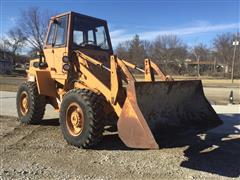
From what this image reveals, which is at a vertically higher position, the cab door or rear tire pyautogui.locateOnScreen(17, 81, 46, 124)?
the cab door

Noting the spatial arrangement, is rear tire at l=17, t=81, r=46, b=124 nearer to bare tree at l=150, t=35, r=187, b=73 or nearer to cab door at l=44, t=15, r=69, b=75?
cab door at l=44, t=15, r=69, b=75

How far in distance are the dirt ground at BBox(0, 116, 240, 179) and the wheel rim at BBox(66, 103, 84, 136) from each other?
338 mm

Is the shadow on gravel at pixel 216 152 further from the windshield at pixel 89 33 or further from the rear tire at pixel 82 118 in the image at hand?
the windshield at pixel 89 33

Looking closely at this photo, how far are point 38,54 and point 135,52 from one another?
66.1m

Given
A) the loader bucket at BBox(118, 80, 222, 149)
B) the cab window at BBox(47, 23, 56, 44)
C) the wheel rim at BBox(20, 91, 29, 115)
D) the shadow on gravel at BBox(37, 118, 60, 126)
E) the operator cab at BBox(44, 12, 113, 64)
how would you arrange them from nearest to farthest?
the loader bucket at BBox(118, 80, 222, 149)
the operator cab at BBox(44, 12, 113, 64)
the cab window at BBox(47, 23, 56, 44)
the wheel rim at BBox(20, 91, 29, 115)
the shadow on gravel at BBox(37, 118, 60, 126)

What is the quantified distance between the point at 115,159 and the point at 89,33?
11.9 ft

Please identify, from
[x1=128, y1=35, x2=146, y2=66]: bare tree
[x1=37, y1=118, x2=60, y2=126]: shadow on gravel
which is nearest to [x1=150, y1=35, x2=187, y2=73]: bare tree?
[x1=128, y1=35, x2=146, y2=66]: bare tree

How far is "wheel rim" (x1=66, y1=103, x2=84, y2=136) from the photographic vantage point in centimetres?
663

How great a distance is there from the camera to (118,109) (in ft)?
21.0

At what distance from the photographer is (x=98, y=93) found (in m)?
6.64

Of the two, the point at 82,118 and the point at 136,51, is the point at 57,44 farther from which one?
the point at 136,51

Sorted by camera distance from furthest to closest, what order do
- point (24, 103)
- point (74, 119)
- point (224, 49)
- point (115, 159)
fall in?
point (224, 49) → point (24, 103) → point (74, 119) → point (115, 159)

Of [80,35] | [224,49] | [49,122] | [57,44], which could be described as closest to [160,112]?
[80,35]

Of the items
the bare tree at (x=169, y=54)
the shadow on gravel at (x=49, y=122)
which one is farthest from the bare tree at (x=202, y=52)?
the shadow on gravel at (x=49, y=122)
